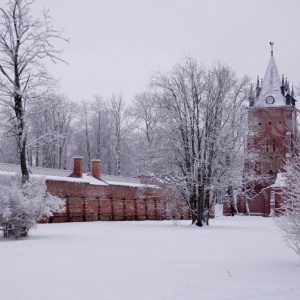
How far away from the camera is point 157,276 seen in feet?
29.2

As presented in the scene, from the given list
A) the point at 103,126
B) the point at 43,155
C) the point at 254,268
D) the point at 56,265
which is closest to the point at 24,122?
the point at 56,265

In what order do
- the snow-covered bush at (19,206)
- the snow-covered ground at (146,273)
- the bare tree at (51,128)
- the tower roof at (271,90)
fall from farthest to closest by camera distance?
1. the tower roof at (271,90)
2. the bare tree at (51,128)
3. the snow-covered bush at (19,206)
4. the snow-covered ground at (146,273)

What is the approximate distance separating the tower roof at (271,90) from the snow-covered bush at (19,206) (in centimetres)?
4918

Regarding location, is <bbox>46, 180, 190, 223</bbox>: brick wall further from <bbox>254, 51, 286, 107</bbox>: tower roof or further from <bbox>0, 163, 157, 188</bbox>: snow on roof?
<bbox>254, 51, 286, 107</bbox>: tower roof

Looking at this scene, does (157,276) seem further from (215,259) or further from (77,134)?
(77,134)

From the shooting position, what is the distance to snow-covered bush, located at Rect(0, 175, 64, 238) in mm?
17734

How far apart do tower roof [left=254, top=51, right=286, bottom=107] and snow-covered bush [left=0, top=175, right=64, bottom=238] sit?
49.2m

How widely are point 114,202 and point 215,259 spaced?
2775 cm

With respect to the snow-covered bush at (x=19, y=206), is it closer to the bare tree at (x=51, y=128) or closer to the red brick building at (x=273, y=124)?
the bare tree at (x=51, y=128)

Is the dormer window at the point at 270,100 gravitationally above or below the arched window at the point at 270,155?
above

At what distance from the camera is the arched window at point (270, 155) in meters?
64.1

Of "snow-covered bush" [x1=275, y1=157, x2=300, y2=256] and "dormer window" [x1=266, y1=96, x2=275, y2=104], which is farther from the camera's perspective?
"dormer window" [x1=266, y1=96, x2=275, y2=104]

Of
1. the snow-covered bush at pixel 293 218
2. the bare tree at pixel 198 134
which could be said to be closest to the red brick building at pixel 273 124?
the bare tree at pixel 198 134

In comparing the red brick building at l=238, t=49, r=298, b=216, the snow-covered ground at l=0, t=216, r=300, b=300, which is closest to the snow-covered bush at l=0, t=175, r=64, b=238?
the snow-covered ground at l=0, t=216, r=300, b=300
